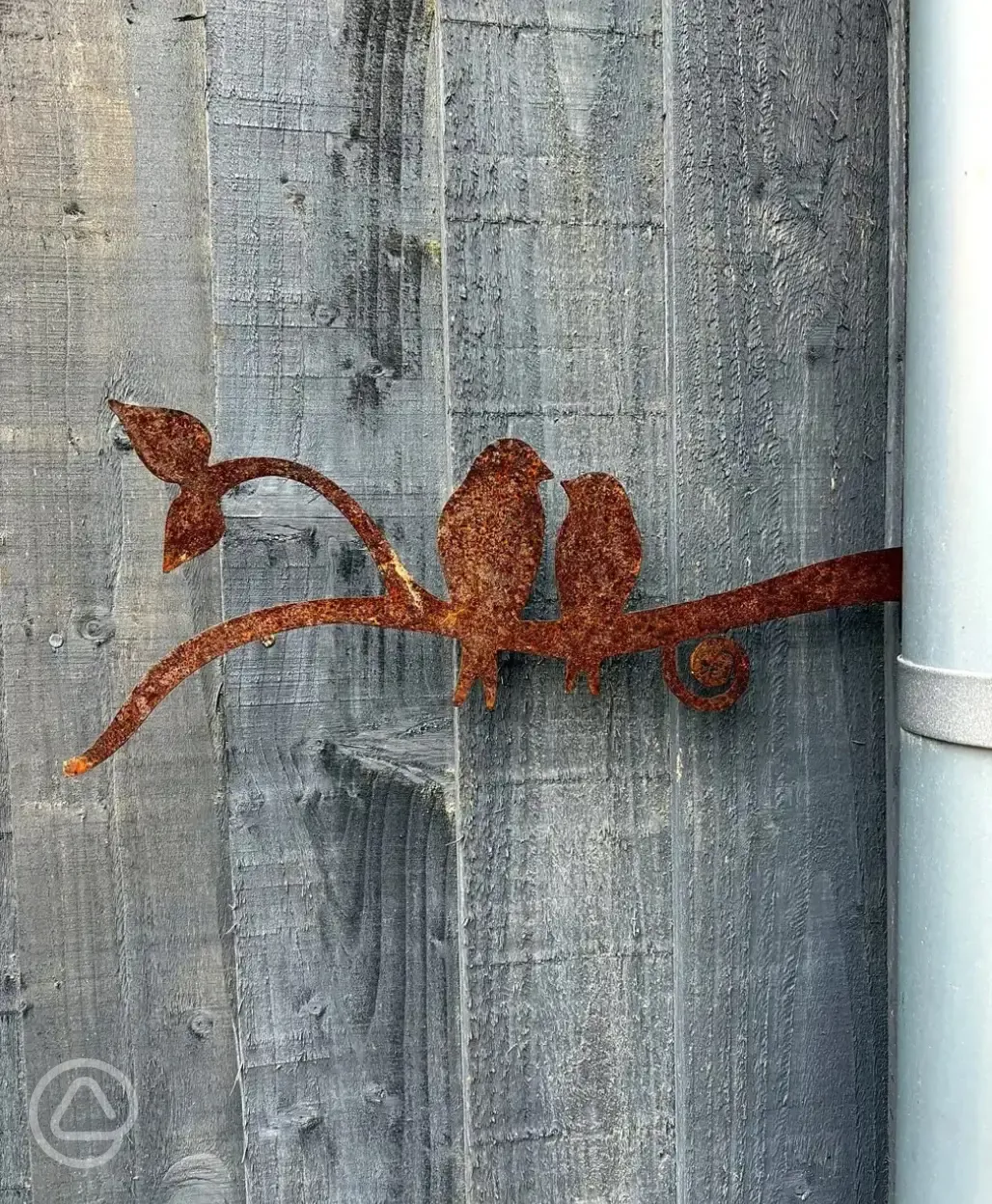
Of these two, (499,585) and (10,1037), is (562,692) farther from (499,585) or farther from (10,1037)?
(10,1037)

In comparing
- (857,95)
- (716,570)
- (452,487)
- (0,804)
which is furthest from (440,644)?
(857,95)

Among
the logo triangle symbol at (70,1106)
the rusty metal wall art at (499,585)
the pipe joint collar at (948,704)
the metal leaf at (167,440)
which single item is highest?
the metal leaf at (167,440)

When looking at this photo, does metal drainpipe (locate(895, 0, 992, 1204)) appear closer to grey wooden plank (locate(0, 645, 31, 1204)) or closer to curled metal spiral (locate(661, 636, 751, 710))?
curled metal spiral (locate(661, 636, 751, 710))

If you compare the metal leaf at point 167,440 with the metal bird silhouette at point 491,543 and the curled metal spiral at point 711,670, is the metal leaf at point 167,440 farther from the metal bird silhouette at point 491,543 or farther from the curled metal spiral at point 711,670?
the curled metal spiral at point 711,670

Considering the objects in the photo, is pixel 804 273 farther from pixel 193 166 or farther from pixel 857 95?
pixel 193 166

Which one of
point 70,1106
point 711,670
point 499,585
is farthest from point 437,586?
point 70,1106

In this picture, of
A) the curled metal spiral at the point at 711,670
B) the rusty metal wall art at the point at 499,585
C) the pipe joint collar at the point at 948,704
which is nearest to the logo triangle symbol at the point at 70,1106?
the rusty metal wall art at the point at 499,585
